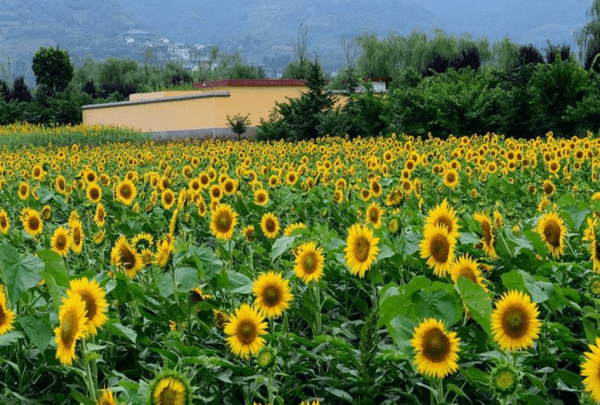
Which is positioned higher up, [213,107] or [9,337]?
[9,337]

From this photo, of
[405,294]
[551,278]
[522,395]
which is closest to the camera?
[522,395]

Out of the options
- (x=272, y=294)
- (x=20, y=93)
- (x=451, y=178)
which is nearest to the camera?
(x=272, y=294)

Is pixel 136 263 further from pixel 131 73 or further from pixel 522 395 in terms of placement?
pixel 131 73

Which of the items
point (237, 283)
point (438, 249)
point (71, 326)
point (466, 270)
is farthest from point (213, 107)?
point (71, 326)

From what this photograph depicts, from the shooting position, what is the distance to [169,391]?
144 centimetres

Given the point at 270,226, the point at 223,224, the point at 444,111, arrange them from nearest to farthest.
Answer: the point at 223,224 → the point at 270,226 → the point at 444,111

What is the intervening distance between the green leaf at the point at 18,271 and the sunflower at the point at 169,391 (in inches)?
33.5

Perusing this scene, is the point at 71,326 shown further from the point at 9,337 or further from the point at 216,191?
the point at 216,191

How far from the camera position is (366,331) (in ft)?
5.90

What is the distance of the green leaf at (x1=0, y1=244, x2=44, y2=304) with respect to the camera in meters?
2.17

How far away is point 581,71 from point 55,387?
14.9 m

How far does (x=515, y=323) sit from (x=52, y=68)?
47678 millimetres

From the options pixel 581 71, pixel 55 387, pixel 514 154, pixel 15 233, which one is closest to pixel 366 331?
pixel 55 387

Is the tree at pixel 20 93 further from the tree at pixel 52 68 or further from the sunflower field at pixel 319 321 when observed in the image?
the sunflower field at pixel 319 321
